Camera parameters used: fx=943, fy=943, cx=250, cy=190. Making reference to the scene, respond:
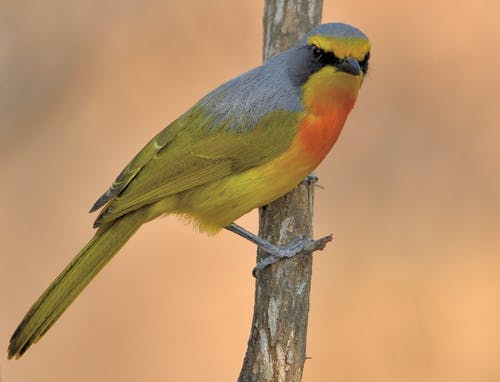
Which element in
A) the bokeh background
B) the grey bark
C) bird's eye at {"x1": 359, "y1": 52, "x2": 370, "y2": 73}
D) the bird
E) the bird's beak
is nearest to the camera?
the grey bark

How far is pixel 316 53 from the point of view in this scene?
203 inches

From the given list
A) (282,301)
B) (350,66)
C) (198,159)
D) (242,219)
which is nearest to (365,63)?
(350,66)

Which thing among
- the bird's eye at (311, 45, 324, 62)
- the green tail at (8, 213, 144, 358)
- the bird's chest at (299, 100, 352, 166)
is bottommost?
the green tail at (8, 213, 144, 358)

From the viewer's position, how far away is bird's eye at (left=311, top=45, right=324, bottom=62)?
→ 5125 millimetres

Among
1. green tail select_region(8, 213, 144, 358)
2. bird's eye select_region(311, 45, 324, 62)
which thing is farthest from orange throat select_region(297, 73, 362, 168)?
green tail select_region(8, 213, 144, 358)

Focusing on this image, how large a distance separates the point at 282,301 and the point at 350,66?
4.26ft

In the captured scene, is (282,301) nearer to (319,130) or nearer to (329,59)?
(319,130)

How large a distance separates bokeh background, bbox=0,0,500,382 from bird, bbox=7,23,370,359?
6.37 ft

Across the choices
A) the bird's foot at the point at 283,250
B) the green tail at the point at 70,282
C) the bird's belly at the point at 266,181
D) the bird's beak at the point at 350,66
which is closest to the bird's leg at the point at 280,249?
the bird's foot at the point at 283,250

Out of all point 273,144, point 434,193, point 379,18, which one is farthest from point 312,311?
point 379,18

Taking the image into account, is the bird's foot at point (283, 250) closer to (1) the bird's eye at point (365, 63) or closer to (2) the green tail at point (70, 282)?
(2) the green tail at point (70, 282)

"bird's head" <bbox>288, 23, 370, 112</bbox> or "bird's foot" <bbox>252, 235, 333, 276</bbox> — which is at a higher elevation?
"bird's head" <bbox>288, 23, 370, 112</bbox>

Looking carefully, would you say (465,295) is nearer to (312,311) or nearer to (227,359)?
(312,311)

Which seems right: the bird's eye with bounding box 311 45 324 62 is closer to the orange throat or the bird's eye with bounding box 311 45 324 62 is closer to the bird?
the bird
